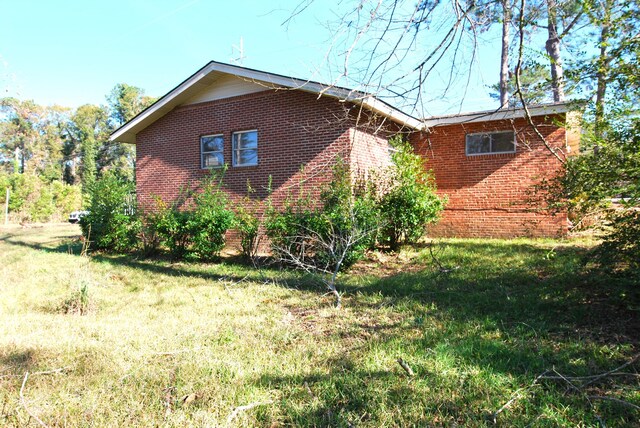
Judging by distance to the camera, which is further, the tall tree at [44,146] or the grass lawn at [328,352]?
the tall tree at [44,146]

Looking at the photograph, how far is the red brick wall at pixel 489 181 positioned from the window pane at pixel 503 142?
178mm

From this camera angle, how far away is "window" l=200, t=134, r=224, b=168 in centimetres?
1155

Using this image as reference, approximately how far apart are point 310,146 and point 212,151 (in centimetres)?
348

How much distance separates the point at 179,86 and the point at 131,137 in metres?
3.50

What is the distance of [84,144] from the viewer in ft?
150

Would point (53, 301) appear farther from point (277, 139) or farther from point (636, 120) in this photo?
point (636, 120)

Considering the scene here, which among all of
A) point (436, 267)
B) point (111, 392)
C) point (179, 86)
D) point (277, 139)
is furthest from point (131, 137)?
point (111, 392)

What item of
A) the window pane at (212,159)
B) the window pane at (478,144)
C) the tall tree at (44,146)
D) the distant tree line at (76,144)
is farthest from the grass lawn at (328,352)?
the tall tree at (44,146)

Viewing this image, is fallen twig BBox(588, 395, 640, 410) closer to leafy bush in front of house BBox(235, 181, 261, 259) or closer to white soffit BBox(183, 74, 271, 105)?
leafy bush in front of house BBox(235, 181, 261, 259)

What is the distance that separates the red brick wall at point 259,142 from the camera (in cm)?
971

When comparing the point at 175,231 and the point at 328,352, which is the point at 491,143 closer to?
the point at 175,231

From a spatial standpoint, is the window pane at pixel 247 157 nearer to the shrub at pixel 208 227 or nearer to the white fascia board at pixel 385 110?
the shrub at pixel 208 227

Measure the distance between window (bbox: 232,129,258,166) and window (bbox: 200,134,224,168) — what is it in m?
0.50

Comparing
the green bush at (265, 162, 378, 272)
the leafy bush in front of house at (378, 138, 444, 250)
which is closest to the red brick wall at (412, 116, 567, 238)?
the leafy bush in front of house at (378, 138, 444, 250)
